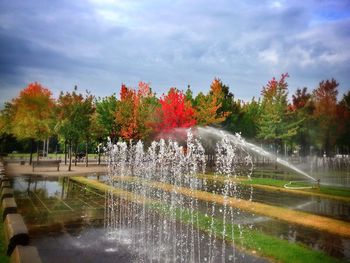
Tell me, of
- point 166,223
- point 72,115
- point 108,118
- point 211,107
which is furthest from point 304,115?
point 166,223

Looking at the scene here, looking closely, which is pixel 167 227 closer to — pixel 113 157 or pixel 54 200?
pixel 54 200

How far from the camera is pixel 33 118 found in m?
37.1

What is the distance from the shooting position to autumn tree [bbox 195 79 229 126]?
125 ft

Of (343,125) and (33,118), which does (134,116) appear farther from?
(343,125)

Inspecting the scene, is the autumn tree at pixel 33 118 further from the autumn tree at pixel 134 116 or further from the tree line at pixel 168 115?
the autumn tree at pixel 134 116

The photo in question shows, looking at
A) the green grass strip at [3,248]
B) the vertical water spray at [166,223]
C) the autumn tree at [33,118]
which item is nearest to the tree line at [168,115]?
the autumn tree at [33,118]

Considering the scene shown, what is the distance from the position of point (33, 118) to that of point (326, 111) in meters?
40.4

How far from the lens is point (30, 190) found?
1869 centimetres

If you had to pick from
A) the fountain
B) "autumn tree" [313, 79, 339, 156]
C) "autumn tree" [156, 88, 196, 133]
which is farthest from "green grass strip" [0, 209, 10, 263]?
"autumn tree" [313, 79, 339, 156]

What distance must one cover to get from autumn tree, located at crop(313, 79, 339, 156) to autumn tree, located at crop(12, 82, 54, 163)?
36588mm

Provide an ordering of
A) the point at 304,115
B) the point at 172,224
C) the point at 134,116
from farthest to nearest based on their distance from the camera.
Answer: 1. the point at 304,115
2. the point at 134,116
3. the point at 172,224

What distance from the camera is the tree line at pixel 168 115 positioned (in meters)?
34.3

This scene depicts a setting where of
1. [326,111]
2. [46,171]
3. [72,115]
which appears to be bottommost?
[46,171]

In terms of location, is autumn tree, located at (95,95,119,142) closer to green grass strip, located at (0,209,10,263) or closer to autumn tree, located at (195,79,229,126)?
autumn tree, located at (195,79,229,126)
